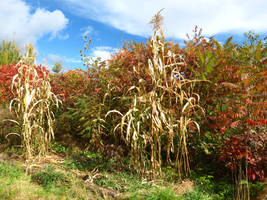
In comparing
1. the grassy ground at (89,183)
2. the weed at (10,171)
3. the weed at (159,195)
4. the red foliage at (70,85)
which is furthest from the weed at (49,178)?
the red foliage at (70,85)

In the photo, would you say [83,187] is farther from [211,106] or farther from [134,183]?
[211,106]

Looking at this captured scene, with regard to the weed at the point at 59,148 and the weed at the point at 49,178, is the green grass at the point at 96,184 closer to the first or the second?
the weed at the point at 49,178

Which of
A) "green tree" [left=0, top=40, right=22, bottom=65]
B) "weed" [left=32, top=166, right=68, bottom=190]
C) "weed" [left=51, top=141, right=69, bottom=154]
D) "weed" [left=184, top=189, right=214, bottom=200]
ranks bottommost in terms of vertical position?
"weed" [left=184, top=189, right=214, bottom=200]

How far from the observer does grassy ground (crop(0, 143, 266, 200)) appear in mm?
2990

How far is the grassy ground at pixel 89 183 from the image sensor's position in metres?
2.99

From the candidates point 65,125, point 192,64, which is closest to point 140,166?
point 192,64

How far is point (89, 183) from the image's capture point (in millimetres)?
3312

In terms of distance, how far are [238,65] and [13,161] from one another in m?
3.89

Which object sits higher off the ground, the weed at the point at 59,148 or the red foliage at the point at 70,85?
the red foliage at the point at 70,85

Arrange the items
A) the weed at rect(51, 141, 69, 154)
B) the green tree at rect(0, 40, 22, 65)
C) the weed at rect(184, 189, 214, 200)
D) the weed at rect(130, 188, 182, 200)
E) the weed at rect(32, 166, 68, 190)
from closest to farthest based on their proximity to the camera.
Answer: the weed at rect(130, 188, 182, 200)
the weed at rect(184, 189, 214, 200)
the weed at rect(32, 166, 68, 190)
the weed at rect(51, 141, 69, 154)
the green tree at rect(0, 40, 22, 65)

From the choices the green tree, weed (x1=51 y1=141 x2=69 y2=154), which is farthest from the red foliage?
the green tree

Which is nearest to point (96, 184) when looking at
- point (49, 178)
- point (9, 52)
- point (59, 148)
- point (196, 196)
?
point (49, 178)

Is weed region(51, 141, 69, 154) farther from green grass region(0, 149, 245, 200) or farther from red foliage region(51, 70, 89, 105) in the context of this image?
red foliage region(51, 70, 89, 105)

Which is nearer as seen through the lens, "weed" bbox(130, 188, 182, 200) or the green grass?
"weed" bbox(130, 188, 182, 200)
